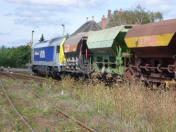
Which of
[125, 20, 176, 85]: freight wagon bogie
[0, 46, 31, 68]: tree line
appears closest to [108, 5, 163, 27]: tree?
[0, 46, 31, 68]: tree line

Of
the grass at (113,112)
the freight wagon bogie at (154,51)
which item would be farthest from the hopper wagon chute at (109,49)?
the grass at (113,112)

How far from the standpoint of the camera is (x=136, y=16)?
150ft

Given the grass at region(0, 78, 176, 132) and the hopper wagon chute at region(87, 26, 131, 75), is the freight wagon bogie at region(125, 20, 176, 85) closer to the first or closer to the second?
the hopper wagon chute at region(87, 26, 131, 75)

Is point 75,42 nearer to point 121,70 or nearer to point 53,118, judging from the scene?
point 121,70

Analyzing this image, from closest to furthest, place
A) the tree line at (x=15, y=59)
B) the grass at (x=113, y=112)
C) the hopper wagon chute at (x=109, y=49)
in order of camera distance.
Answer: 1. the grass at (x=113, y=112)
2. the hopper wagon chute at (x=109, y=49)
3. the tree line at (x=15, y=59)

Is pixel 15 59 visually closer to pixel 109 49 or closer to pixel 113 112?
pixel 109 49

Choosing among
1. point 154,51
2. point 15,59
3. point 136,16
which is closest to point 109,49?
point 154,51

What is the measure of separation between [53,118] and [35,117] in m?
0.64

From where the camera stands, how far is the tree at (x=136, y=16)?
45.1m

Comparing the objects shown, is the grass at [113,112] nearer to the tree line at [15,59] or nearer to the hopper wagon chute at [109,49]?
the hopper wagon chute at [109,49]

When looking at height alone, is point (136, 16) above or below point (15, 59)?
above

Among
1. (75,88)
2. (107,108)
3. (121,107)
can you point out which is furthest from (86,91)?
(121,107)

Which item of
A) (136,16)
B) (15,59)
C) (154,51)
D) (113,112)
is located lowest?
(113,112)

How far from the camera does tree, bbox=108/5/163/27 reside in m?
45.1
